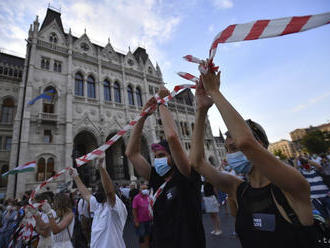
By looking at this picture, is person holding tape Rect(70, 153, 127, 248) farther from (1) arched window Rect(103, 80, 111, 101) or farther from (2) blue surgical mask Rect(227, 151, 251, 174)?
(1) arched window Rect(103, 80, 111, 101)

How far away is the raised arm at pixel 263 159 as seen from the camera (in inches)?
29.2

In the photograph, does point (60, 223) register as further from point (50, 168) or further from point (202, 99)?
point (50, 168)

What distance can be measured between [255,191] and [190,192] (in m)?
0.61

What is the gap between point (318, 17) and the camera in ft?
2.94

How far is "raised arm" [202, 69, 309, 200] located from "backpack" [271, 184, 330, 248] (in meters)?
0.09

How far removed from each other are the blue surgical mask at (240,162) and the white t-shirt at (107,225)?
2.00 meters

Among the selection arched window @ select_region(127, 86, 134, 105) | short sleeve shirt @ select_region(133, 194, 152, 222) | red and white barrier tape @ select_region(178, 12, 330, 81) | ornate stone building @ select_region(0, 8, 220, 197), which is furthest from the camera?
arched window @ select_region(127, 86, 134, 105)

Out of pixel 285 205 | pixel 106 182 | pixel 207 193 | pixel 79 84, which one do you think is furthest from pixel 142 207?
pixel 79 84

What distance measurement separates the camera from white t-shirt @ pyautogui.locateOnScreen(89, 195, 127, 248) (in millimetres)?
2268

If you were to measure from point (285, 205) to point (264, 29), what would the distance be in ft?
3.45

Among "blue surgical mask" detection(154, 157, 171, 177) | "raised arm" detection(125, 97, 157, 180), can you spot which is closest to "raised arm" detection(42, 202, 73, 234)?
"raised arm" detection(125, 97, 157, 180)

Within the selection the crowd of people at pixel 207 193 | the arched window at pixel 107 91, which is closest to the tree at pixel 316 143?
the arched window at pixel 107 91

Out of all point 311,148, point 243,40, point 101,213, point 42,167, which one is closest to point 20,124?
point 42,167

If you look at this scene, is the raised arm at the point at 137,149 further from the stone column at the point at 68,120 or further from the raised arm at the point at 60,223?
the stone column at the point at 68,120
